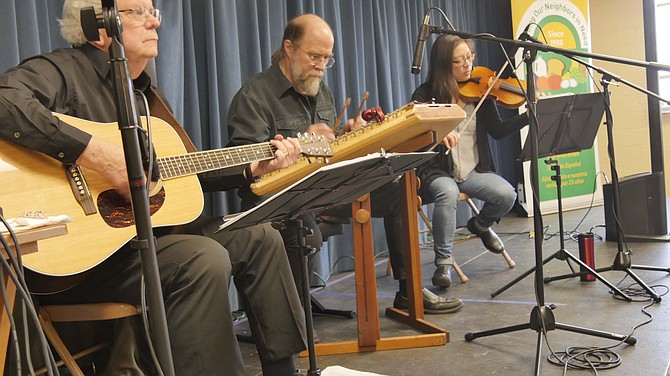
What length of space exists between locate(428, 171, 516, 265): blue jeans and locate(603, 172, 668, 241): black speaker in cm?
115

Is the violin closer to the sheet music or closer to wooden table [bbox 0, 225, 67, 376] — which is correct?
the sheet music

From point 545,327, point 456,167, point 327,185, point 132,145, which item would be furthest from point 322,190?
point 456,167

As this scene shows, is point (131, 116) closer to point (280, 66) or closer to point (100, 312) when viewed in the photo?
point (100, 312)

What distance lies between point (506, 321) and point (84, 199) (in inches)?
69.1

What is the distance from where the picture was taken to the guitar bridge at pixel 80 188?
162 centimetres

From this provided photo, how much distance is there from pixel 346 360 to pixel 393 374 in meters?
0.24

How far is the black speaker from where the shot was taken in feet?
13.6

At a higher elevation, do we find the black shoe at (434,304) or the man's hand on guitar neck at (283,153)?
the man's hand on guitar neck at (283,153)

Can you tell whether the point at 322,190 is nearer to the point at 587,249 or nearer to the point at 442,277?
the point at 442,277

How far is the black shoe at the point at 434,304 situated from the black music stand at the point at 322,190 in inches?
44.2

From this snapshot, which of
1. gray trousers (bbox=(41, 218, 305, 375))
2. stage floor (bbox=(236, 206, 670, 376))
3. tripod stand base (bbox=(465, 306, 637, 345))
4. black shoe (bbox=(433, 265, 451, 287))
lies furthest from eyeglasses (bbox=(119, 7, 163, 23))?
black shoe (bbox=(433, 265, 451, 287))

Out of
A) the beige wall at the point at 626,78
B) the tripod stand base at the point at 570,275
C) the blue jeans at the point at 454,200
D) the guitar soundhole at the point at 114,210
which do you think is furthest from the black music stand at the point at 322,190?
the beige wall at the point at 626,78

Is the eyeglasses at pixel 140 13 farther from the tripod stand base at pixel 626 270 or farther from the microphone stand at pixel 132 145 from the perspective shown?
the tripod stand base at pixel 626 270

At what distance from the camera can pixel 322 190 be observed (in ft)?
5.24
